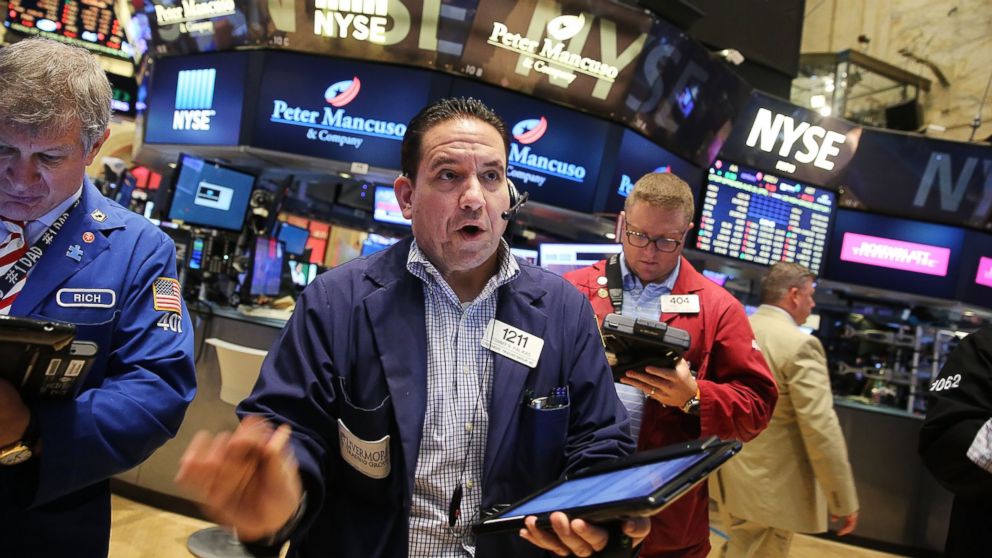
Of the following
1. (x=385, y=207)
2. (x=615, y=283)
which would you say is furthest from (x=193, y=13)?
(x=615, y=283)

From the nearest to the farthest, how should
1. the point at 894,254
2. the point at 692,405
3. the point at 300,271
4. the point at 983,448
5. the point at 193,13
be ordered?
1. the point at 983,448
2. the point at 692,405
3. the point at 193,13
4. the point at 300,271
5. the point at 894,254

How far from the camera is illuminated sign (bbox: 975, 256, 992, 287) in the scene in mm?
8203

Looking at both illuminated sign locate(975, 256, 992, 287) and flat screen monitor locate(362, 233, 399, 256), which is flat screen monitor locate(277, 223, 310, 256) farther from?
illuminated sign locate(975, 256, 992, 287)

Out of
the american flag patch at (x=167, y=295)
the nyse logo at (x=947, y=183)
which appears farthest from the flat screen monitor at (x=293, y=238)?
the nyse logo at (x=947, y=183)

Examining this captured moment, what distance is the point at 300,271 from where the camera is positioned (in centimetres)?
673

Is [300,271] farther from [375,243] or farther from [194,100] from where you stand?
[194,100]

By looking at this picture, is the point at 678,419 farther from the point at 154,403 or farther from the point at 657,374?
the point at 154,403

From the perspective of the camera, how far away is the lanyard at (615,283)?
2.44m

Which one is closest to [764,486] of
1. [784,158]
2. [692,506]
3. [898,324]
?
[692,506]

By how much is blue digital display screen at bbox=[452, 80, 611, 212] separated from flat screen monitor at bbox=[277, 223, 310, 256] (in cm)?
207

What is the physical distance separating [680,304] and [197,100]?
18.1ft

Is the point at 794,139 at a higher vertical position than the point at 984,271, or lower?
higher

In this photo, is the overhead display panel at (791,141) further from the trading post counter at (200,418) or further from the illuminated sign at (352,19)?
the trading post counter at (200,418)

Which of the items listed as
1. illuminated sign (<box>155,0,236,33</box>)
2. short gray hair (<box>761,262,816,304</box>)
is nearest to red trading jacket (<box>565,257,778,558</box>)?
short gray hair (<box>761,262,816,304</box>)
